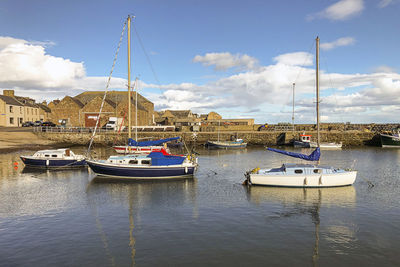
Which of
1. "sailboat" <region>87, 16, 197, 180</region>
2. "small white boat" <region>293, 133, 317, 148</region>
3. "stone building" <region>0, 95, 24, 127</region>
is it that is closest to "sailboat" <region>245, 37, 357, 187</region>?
"sailboat" <region>87, 16, 197, 180</region>

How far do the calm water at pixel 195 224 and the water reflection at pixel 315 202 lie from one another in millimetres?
67

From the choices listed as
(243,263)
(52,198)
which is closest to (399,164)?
(243,263)

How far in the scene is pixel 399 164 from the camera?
1515 inches

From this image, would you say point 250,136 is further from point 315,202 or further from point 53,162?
point 315,202

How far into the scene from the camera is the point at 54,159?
33.9 m

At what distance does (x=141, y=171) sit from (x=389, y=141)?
61.8m

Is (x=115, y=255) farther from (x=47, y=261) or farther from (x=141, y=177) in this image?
(x=141, y=177)

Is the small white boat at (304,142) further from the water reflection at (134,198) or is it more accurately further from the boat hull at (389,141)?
the water reflection at (134,198)

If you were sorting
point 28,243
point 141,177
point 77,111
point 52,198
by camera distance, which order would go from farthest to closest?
point 77,111 < point 141,177 < point 52,198 < point 28,243

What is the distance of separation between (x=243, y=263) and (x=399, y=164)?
1450 inches

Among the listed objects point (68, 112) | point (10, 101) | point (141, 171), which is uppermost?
point (10, 101)

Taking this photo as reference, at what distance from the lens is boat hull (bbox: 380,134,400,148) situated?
6406 cm

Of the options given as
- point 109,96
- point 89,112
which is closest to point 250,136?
point 89,112

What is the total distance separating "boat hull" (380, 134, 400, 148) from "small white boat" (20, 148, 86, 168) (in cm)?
6464
